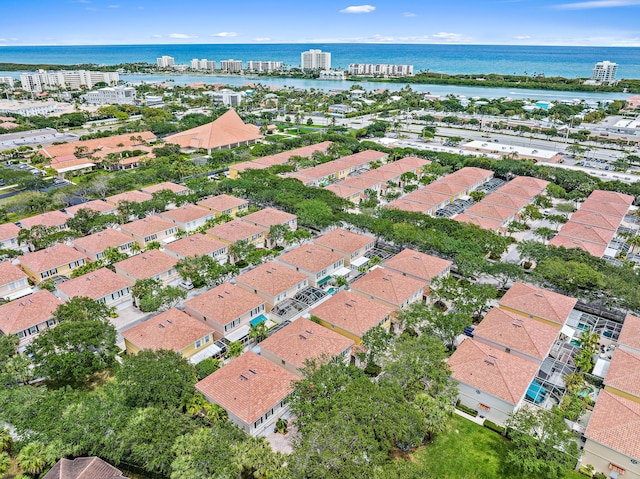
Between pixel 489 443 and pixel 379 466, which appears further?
pixel 489 443

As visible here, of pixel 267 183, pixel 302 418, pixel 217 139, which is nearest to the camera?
pixel 302 418

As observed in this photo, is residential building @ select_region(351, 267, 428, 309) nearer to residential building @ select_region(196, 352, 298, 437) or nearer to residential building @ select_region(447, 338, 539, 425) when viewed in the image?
residential building @ select_region(447, 338, 539, 425)

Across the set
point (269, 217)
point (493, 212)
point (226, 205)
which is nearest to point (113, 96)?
point (226, 205)

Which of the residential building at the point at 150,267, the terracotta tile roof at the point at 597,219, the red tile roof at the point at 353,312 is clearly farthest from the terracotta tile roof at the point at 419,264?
the terracotta tile roof at the point at 597,219

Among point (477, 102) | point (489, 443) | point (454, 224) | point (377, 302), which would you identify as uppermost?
point (477, 102)

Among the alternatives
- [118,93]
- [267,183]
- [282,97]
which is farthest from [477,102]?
[118,93]

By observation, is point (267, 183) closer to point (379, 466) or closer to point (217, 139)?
point (217, 139)

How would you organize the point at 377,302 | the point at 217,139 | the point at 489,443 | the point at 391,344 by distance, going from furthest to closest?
the point at 217,139, the point at 377,302, the point at 391,344, the point at 489,443

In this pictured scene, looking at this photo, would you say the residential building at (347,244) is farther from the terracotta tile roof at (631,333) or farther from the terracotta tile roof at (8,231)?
the terracotta tile roof at (8,231)
